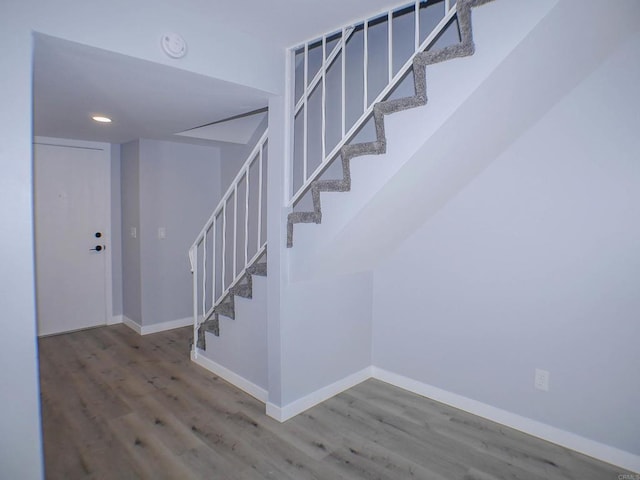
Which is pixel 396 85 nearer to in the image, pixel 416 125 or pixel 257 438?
pixel 416 125

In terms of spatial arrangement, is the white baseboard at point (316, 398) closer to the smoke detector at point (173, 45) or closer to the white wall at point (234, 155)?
the smoke detector at point (173, 45)

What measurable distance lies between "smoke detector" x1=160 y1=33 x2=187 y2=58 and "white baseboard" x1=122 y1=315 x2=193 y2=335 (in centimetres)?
320

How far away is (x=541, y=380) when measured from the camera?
7.79 feet

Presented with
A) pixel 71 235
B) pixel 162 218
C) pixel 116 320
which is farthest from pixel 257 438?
pixel 71 235

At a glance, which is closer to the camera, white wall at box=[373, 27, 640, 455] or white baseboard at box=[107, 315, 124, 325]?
white wall at box=[373, 27, 640, 455]

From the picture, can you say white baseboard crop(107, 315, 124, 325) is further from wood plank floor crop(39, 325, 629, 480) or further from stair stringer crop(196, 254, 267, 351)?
stair stringer crop(196, 254, 267, 351)

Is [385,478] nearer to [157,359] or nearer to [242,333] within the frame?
[242,333]

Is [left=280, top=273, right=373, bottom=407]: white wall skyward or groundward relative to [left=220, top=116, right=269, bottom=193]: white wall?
groundward

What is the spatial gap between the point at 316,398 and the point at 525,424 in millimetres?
1322

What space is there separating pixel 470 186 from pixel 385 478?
1765 mm

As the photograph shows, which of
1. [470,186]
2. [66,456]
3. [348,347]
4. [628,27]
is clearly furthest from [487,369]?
[66,456]

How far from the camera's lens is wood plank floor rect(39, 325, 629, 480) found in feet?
6.91

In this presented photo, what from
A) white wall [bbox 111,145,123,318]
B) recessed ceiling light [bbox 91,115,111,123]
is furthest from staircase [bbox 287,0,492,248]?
white wall [bbox 111,145,123,318]

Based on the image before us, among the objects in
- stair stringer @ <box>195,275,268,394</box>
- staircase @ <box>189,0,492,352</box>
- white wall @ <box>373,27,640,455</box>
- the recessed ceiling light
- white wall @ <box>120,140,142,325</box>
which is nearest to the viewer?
staircase @ <box>189,0,492,352</box>
